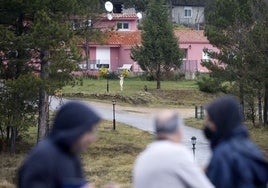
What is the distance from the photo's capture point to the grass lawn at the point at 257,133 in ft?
91.7

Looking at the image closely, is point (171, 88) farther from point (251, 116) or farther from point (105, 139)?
point (105, 139)

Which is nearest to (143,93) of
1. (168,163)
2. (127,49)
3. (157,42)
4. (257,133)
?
(157,42)

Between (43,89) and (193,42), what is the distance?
39.5 metres

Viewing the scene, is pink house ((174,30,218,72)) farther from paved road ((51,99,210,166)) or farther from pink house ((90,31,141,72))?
paved road ((51,99,210,166))

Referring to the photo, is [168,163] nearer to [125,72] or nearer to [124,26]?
[125,72]

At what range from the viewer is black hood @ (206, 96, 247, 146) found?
5.73m

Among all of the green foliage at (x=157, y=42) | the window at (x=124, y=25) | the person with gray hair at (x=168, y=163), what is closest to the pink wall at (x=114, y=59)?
the window at (x=124, y=25)

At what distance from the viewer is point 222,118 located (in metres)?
5.77

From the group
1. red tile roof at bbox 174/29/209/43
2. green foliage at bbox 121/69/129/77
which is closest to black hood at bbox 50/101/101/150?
green foliage at bbox 121/69/129/77

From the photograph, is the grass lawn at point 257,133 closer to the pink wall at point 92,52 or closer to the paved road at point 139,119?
the paved road at point 139,119

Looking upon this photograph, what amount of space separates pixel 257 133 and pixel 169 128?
88.3 ft

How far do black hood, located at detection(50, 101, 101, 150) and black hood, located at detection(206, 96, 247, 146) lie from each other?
1.15 m

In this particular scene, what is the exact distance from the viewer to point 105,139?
2928 centimetres

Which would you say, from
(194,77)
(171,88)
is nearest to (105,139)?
(171,88)
